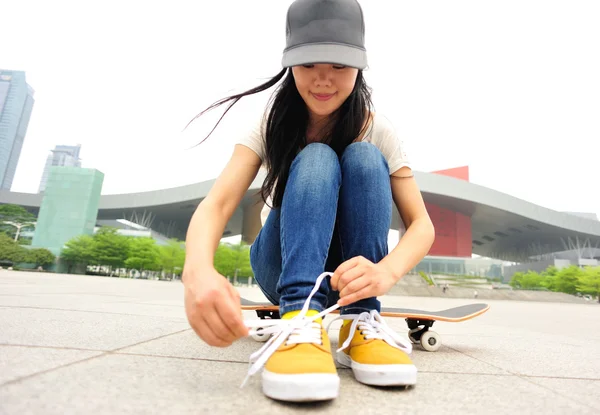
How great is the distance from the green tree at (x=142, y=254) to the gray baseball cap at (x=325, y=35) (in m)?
23.9

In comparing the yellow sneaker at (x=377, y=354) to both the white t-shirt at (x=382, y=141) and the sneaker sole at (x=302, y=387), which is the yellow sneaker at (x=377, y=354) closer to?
the sneaker sole at (x=302, y=387)

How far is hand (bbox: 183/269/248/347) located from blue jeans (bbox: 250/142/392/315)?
22 centimetres

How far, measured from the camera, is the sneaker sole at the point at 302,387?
0.59 metres

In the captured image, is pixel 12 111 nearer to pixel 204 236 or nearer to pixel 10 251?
pixel 10 251

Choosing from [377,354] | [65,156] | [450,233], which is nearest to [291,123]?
[377,354]

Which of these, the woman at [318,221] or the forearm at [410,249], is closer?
the woman at [318,221]

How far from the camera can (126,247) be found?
2308 centimetres

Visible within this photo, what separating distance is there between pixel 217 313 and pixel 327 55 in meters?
0.67

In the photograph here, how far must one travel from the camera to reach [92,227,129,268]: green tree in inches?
887

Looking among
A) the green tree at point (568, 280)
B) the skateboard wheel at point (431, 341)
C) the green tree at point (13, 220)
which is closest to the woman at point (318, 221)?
the skateboard wheel at point (431, 341)

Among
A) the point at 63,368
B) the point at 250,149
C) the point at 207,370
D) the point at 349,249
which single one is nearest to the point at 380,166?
the point at 349,249

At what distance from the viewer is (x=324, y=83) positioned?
96 centimetres

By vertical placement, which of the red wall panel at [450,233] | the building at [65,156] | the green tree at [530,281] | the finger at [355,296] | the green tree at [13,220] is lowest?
the finger at [355,296]

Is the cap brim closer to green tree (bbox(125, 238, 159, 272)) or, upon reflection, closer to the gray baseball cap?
the gray baseball cap
